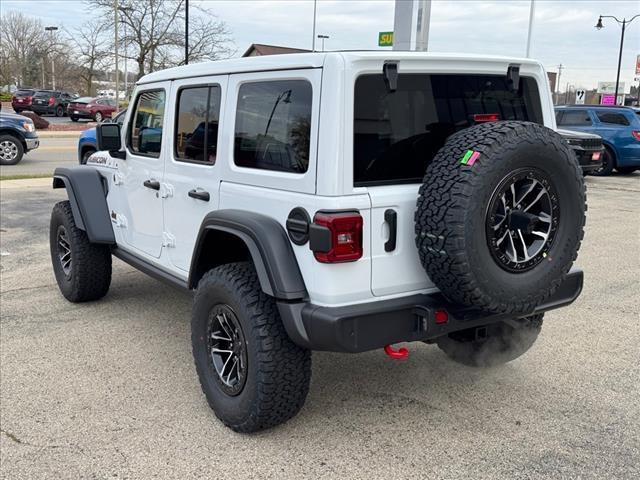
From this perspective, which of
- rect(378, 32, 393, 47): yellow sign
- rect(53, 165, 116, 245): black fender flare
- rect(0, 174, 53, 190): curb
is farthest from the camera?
rect(378, 32, 393, 47): yellow sign

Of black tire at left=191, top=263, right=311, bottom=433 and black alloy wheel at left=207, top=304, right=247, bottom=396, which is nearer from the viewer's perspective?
black tire at left=191, top=263, right=311, bottom=433

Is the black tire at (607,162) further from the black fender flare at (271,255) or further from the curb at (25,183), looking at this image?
the black fender flare at (271,255)

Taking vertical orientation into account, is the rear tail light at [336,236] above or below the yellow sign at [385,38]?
below

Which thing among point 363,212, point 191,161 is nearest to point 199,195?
point 191,161

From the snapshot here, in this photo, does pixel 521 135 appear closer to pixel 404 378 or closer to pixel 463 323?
pixel 463 323

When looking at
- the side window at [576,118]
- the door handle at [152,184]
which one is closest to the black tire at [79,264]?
the door handle at [152,184]

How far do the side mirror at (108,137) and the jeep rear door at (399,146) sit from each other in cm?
242

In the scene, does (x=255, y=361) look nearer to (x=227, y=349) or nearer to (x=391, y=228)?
(x=227, y=349)

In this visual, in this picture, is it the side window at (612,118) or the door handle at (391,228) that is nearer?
the door handle at (391,228)

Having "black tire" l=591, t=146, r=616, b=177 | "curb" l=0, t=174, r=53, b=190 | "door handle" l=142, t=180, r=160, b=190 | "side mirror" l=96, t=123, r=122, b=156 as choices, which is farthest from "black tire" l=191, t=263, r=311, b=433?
"black tire" l=591, t=146, r=616, b=177

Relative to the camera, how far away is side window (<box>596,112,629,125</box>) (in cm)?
1544

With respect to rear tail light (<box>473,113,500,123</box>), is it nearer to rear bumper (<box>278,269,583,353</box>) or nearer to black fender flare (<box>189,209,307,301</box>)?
rear bumper (<box>278,269,583,353</box>)

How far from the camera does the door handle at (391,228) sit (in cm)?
289

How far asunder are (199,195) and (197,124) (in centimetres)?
47
